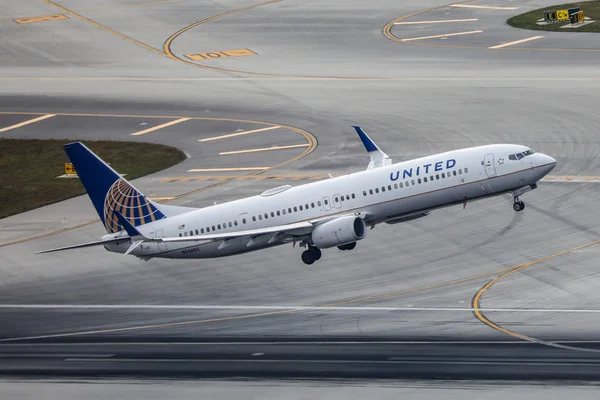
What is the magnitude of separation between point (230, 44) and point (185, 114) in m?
29.0

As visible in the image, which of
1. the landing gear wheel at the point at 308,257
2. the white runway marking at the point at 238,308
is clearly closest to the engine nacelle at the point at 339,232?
the landing gear wheel at the point at 308,257

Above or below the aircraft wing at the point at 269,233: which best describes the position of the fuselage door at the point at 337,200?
above

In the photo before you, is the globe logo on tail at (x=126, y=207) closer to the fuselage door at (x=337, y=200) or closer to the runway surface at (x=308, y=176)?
the runway surface at (x=308, y=176)

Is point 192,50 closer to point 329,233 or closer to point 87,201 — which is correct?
point 87,201

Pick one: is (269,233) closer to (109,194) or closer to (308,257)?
(308,257)

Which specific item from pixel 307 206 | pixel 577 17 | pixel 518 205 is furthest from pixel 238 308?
pixel 577 17

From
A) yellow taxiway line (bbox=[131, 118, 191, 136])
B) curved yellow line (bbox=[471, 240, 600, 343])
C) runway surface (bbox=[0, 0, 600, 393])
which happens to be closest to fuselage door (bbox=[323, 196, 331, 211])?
runway surface (bbox=[0, 0, 600, 393])

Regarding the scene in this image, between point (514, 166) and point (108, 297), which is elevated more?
point (514, 166)

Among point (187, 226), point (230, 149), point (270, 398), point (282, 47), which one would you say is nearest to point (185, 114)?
point (230, 149)

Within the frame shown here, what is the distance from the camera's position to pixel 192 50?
153500mm

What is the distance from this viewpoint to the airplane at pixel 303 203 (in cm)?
7825

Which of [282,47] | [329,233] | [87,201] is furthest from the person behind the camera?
[282,47]

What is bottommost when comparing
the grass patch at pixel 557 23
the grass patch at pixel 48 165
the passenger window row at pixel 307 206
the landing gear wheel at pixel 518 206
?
the grass patch at pixel 48 165

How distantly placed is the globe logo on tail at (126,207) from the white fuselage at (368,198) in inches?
26.6
